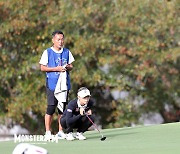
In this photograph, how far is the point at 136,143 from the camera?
11281 millimetres

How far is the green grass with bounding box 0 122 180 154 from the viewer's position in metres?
10.2

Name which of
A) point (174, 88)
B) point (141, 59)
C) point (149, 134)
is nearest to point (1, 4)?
point (141, 59)

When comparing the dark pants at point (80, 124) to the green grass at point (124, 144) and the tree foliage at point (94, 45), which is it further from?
the tree foliage at point (94, 45)

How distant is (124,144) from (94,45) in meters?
10.4

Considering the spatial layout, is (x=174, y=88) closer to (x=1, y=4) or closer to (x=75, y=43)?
(x=75, y=43)

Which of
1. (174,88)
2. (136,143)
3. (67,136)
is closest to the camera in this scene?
(136,143)

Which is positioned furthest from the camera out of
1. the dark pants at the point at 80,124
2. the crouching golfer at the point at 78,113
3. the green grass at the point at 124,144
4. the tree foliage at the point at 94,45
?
the tree foliage at the point at 94,45

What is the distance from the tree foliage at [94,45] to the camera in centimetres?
2139

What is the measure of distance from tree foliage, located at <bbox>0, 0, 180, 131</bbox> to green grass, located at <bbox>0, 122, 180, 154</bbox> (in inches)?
317

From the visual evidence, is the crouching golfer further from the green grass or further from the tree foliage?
the tree foliage

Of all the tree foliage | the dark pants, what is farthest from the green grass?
the tree foliage

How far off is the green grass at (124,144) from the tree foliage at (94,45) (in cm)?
804

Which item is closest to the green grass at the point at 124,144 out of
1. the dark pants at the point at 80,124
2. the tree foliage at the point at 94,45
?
the dark pants at the point at 80,124

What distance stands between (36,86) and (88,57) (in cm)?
153
